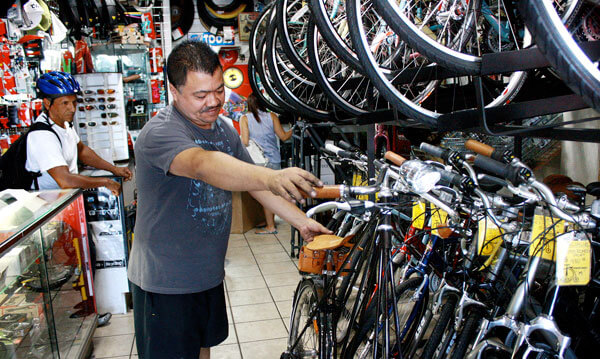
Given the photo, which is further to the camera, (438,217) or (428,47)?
(438,217)

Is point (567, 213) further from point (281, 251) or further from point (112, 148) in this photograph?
point (112, 148)

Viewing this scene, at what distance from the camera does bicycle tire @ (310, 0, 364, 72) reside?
2.30m

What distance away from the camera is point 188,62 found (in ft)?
6.03

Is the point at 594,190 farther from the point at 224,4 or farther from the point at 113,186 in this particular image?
the point at 224,4

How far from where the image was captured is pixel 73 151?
3.49 meters

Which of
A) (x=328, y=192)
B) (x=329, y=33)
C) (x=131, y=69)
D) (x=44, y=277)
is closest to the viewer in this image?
(x=328, y=192)

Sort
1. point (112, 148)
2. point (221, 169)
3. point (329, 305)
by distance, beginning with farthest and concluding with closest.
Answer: point (112, 148)
point (329, 305)
point (221, 169)

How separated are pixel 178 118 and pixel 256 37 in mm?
3900

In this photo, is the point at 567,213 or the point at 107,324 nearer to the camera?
the point at 567,213

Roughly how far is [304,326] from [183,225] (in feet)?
3.55

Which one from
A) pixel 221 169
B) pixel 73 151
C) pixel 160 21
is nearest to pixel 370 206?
pixel 221 169

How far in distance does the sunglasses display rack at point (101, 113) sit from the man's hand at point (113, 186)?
7.64 feet

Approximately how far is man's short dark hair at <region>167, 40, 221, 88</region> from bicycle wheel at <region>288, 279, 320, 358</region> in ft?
4.14

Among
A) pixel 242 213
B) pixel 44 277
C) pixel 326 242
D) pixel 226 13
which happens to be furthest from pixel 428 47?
pixel 226 13
